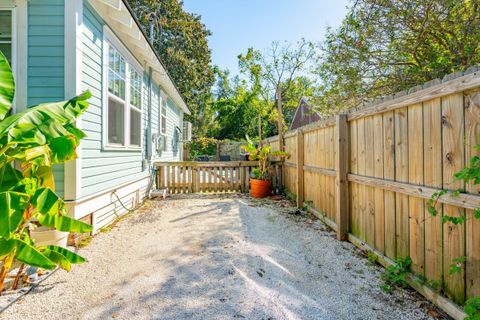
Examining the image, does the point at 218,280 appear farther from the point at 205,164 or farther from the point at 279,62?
the point at 279,62

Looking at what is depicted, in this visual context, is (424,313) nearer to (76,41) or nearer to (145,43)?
(76,41)

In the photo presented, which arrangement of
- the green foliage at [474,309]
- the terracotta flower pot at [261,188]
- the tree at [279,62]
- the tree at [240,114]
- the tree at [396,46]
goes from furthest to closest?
the tree at [240,114] → the tree at [279,62] → the terracotta flower pot at [261,188] → the tree at [396,46] → the green foliage at [474,309]

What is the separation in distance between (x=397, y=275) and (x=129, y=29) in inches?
219

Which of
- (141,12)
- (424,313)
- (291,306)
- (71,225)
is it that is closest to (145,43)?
(71,225)

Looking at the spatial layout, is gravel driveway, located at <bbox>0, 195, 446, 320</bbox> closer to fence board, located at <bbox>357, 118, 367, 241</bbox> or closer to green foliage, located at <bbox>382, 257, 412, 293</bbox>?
green foliage, located at <bbox>382, 257, 412, 293</bbox>

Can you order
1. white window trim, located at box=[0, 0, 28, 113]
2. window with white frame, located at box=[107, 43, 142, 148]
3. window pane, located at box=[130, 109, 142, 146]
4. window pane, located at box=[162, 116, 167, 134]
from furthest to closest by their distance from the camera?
window pane, located at box=[162, 116, 167, 134], window pane, located at box=[130, 109, 142, 146], window with white frame, located at box=[107, 43, 142, 148], white window trim, located at box=[0, 0, 28, 113]

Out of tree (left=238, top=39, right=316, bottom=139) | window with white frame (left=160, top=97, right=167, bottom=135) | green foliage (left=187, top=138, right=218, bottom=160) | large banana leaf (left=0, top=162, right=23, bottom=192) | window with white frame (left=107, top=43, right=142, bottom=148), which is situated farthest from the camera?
green foliage (left=187, top=138, right=218, bottom=160)

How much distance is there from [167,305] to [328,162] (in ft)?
10.6

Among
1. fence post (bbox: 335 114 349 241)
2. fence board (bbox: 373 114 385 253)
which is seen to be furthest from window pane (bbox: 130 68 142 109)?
fence board (bbox: 373 114 385 253)

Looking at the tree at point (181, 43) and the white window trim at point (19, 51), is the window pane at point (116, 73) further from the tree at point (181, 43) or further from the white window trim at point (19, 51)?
the tree at point (181, 43)

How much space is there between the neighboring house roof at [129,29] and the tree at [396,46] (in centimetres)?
395

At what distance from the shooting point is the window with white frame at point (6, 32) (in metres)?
3.32

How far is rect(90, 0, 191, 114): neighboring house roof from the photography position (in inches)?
152

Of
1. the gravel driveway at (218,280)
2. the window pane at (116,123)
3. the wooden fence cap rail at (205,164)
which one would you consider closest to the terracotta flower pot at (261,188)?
the wooden fence cap rail at (205,164)
